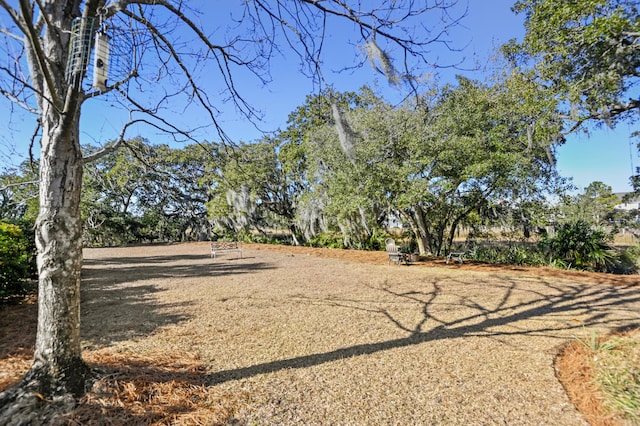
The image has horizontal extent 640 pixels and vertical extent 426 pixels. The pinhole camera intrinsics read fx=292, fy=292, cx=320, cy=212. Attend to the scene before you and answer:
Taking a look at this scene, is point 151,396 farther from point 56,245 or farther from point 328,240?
point 328,240

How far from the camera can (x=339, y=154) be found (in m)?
11.1

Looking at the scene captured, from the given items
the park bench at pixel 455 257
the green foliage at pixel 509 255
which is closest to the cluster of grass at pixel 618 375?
the park bench at pixel 455 257

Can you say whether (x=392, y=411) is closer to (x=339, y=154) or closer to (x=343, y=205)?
(x=343, y=205)

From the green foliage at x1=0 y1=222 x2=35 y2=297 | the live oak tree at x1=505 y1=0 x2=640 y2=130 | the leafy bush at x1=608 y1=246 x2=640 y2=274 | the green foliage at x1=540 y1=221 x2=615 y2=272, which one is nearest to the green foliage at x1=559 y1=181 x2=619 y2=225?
the leafy bush at x1=608 y1=246 x2=640 y2=274

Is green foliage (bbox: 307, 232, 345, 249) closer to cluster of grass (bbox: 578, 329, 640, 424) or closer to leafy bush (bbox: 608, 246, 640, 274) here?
leafy bush (bbox: 608, 246, 640, 274)

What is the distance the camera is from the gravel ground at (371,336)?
2.29 meters

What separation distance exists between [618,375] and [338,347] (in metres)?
2.49

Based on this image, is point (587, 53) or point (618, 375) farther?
point (587, 53)

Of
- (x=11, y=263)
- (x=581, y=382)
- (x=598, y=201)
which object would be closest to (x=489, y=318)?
(x=581, y=382)

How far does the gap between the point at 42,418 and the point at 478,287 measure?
659 centimetres

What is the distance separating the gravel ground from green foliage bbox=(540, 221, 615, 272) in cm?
170

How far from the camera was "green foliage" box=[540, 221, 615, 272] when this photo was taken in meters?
7.93

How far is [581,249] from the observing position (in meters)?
8.19

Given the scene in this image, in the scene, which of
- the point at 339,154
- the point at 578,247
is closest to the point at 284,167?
the point at 339,154
